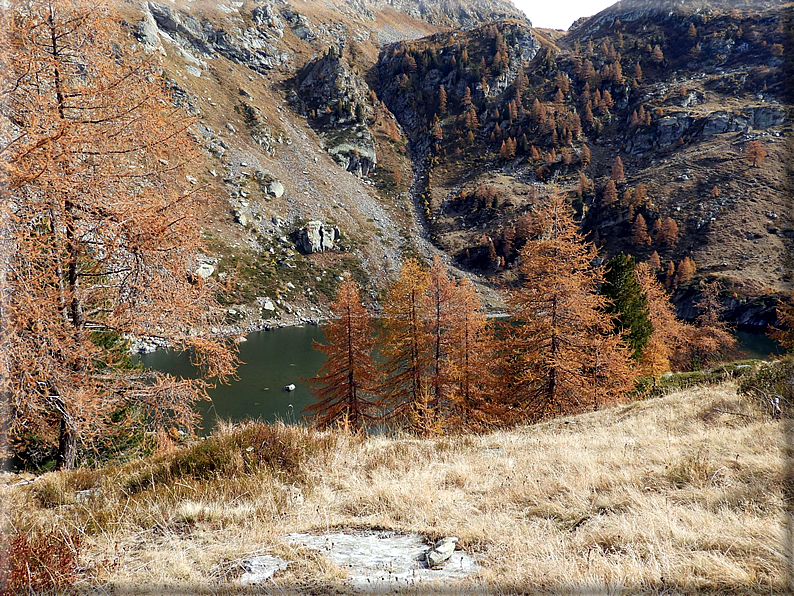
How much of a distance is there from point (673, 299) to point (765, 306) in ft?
47.6

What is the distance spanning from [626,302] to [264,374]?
127 feet

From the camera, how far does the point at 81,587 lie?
9.65 feet

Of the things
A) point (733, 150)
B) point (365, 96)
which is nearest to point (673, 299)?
point (733, 150)

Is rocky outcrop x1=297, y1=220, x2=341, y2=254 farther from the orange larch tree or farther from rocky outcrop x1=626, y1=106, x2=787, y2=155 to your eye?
rocky outcrop x1=626, y1=106, x2=787, y2=155

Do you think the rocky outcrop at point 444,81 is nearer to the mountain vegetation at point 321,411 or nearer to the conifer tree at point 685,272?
the conifer tree at point 685,272

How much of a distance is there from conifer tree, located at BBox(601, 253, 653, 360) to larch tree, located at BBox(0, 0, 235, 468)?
2515cm

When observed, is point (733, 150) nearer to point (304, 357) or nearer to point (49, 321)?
point (304, 357)

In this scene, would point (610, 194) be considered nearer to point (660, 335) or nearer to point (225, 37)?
point (660, 335)

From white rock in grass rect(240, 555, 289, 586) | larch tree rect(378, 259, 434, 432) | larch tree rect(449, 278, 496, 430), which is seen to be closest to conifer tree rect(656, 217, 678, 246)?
larch tree rect(449, 278, 496, 430)

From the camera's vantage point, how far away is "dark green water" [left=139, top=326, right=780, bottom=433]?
34781 millimetres

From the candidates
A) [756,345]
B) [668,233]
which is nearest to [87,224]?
[756,345]

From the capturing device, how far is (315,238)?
304 ft

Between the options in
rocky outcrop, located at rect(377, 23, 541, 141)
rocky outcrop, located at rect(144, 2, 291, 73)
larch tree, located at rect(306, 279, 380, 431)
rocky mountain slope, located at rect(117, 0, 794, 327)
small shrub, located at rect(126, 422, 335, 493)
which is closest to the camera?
small shrub, located at rect(126, 422, 335, 493)

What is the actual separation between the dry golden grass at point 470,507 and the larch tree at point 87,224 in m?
1.51
